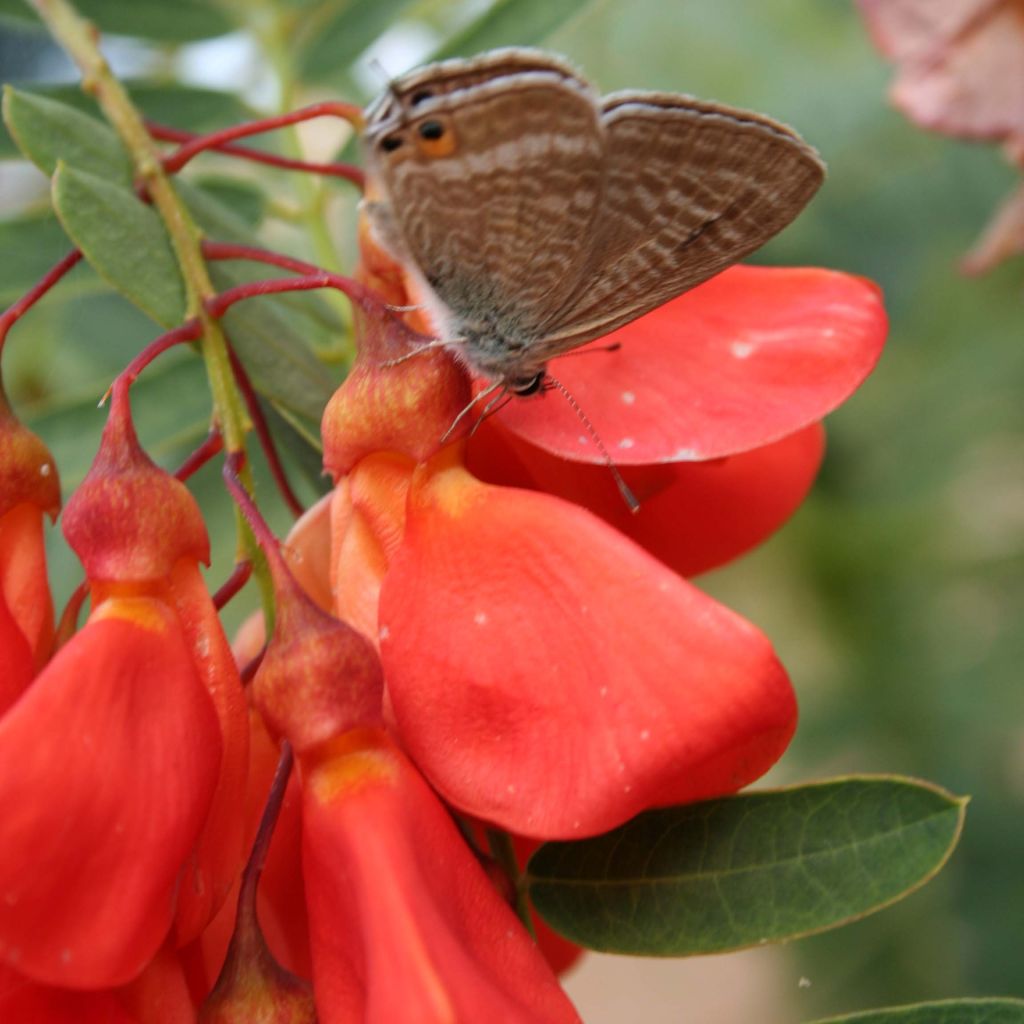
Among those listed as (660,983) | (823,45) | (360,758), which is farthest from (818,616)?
(660,983)

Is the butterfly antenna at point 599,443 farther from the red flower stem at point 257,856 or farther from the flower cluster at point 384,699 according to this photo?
the red flower stem at point 257,856

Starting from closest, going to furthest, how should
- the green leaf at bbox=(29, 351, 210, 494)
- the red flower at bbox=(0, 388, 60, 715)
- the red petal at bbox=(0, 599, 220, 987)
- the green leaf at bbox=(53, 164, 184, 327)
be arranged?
the red petal at bbox=(0, 599, 220, 987)
the red flower at bbox=(0, 388, 60, 715)
the green leaf at bbox=(53, 164, 184, 327)
the green leaf at bbox=(29, 351, 210, 494)

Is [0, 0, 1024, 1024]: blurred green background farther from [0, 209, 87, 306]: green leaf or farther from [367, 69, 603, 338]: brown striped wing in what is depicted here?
[367, 69, 603, 338]: brown striped wing

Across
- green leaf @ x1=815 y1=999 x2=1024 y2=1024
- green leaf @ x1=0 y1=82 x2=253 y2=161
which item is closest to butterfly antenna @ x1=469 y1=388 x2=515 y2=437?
green leaf @ x1=815 y1=999 x2=1024 y2=1024

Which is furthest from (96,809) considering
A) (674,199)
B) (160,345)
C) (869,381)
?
(869,381)

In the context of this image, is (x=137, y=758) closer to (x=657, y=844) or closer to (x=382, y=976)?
(x=382, y=976)

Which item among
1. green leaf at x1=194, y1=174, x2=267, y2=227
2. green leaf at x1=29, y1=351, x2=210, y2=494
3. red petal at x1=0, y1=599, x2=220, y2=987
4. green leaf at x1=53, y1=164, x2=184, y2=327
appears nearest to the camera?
red petal at x1=0, y1=599, x2=220, y2=987

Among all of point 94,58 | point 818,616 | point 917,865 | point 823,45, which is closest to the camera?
point 917,865
